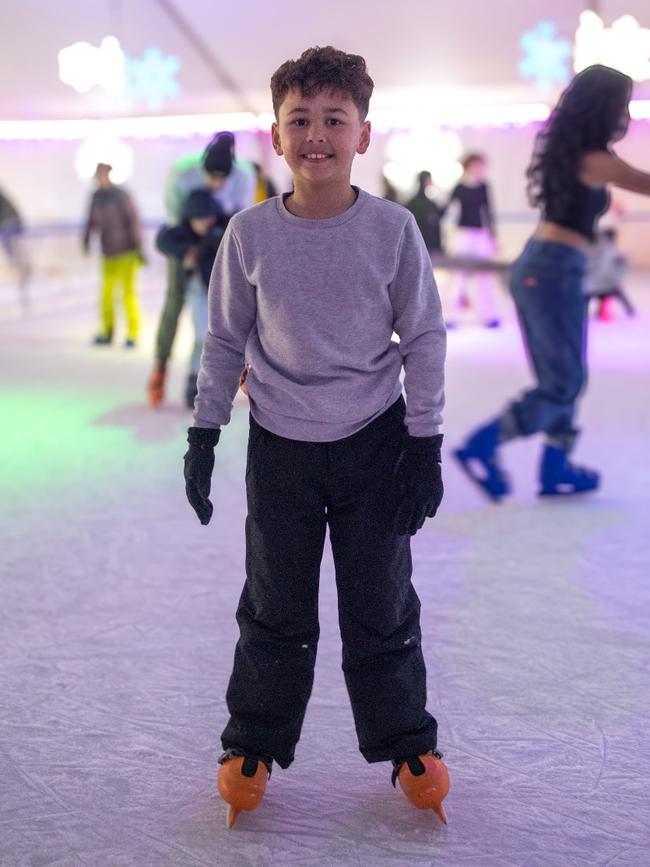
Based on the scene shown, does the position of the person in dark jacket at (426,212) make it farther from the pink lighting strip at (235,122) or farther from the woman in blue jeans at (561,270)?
the pink lighting strip at (235,122)

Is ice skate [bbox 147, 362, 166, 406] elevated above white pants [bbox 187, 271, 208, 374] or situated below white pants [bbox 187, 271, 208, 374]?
below

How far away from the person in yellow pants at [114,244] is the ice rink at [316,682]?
114 inches

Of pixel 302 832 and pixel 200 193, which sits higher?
pixel 200 193

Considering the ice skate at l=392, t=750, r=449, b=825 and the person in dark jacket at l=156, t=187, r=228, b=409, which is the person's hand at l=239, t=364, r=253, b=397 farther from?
the person in dark jacket at l=156, t=187, r=228, b=409

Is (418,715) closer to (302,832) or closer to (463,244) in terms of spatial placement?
(302,832)

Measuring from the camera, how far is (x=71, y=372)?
5.75m

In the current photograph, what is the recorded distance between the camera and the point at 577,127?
2.87m

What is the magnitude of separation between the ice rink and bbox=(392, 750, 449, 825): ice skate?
0.03 m

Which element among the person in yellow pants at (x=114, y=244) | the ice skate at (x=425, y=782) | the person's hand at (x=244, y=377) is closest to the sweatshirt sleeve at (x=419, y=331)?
the person's hand at (x=244, y=377)

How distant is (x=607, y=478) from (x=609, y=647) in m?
1.42

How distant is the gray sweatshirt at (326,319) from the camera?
143cm

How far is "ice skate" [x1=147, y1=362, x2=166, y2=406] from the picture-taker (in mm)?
4734

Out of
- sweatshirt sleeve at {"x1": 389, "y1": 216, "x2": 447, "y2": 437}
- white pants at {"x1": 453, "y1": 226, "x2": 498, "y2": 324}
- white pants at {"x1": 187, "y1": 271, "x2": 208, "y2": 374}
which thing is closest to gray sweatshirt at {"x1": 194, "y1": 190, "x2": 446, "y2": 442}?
sweatshirt sleeve at {"x1": 389, "y1": 216, "x2": 447, "y2": 437}

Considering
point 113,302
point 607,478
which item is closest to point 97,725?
point 607,478
